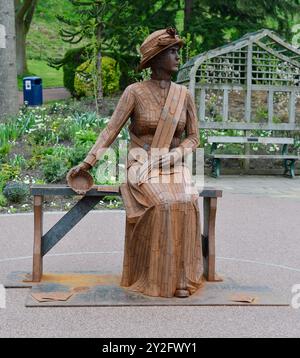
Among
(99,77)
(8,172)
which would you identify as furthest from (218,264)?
(99,77)

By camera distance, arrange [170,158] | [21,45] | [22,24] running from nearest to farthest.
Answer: [170,158]
[22,24]
[21,45]

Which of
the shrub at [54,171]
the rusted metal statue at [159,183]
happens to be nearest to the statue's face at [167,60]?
the rusted metal statue at [159,183]

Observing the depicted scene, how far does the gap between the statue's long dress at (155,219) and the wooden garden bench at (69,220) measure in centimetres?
28

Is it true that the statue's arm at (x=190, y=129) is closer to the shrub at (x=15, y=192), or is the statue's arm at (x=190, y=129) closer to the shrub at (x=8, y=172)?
the shrub at (x=15, y=192)

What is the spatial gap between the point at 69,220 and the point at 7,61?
30.2 ft

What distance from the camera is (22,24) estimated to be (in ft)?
91.5

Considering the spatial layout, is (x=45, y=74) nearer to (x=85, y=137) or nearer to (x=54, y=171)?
(x=85, y=137)

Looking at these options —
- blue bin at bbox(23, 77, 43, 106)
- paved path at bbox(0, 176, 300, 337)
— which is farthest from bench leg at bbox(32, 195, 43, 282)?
blue bin at bbox(23, 77, 43, 106)

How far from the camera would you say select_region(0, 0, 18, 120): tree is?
575 inches

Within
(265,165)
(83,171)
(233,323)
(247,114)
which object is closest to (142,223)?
(83,171)

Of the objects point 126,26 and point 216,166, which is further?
point 126,26

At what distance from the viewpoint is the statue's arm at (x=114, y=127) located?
6.07 metres

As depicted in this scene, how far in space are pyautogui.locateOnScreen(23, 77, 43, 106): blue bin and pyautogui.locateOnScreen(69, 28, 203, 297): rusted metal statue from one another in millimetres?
13994

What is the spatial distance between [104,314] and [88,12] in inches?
540
